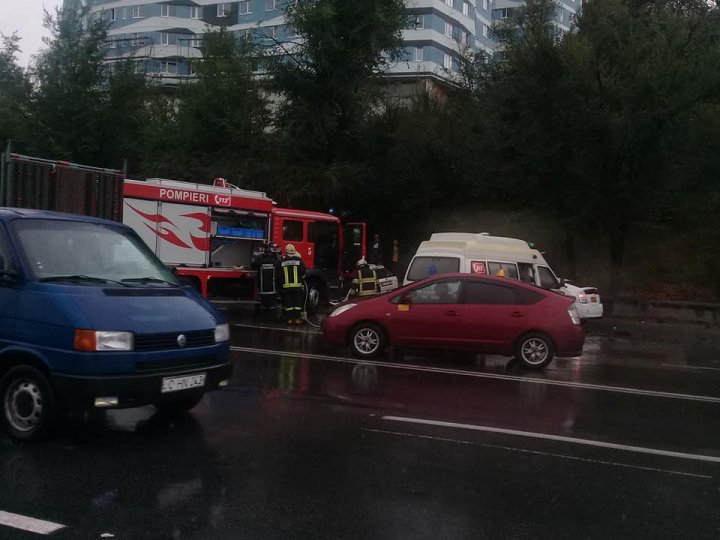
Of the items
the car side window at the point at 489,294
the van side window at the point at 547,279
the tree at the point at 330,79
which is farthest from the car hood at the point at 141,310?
the tree at the point at 330,79

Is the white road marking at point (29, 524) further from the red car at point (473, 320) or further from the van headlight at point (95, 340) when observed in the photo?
the red car at point (473, 320)

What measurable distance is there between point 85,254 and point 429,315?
6.00 m

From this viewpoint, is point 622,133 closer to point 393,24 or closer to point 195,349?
point 393,24

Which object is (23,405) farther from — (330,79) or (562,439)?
(330,79)

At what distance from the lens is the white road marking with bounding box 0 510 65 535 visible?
4.50 m

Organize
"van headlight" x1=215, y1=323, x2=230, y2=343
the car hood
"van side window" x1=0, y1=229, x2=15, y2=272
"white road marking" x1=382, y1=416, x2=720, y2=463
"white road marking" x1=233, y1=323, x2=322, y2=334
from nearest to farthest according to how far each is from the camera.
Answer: the car hood
"van side window" x1=0, y1=229, x2=15, y2=272
"white road marking" x1=382, y1=416, x2=720, y2=463
"van headlight" x1=215, y1=323, x2=230, y2=343
"white road marking" x1=233, y1=323, x2=322, y2=334

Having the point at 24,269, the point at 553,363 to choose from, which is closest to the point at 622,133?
the point at 553,363

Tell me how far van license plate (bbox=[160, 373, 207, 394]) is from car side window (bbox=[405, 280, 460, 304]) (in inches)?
219

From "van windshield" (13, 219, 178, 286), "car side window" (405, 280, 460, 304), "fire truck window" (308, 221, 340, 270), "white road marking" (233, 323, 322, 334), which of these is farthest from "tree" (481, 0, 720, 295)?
"van windshield" (13, 219, 178, 286)

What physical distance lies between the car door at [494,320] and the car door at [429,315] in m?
0.17

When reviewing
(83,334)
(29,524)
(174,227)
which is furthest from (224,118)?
(29,524)

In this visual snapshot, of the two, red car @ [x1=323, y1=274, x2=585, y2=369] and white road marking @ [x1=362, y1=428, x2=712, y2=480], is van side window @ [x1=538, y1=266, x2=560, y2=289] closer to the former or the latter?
red car @ [x1=323, y1=274, x2=585, y2=369]

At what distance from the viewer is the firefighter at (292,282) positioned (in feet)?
52.8

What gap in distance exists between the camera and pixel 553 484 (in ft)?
18.7
